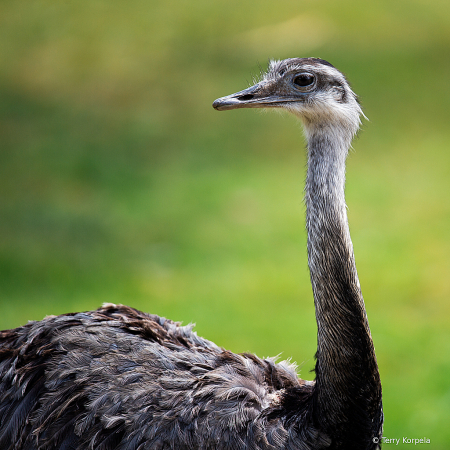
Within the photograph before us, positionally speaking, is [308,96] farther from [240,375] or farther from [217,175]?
[217,175]

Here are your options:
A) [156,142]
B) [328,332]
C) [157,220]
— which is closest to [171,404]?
[328,332]

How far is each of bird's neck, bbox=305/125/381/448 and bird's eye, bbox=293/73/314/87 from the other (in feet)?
1.38

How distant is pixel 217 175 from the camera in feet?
32.7

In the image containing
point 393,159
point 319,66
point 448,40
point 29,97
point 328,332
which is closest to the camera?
point 328,332

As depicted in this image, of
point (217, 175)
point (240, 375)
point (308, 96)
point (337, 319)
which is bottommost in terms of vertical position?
point (240, 375)

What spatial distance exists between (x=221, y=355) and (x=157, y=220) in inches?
220

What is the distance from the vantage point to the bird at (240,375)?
3.03 meters

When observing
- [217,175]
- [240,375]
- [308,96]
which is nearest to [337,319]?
[240,375]

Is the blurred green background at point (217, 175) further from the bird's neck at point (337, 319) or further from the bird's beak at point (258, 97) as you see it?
the bird's beak at point (258, 97)

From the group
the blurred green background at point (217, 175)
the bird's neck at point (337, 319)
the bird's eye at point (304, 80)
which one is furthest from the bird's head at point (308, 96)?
the blurred green background at point (217, 175)

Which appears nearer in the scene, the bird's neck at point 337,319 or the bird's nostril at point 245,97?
the bird's neck at point 337,319

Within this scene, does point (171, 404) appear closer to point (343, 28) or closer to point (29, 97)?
point (29, 97)

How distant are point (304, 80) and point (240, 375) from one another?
135 centimetres

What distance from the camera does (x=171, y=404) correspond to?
3123 mm
